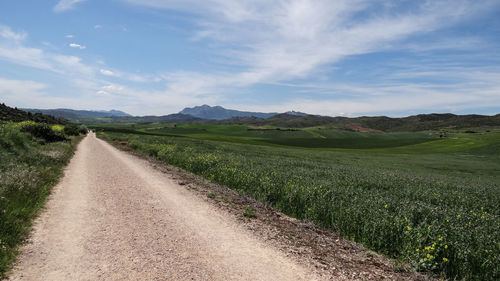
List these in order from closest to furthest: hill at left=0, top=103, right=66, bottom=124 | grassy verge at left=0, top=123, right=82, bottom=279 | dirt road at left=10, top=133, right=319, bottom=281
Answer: dirt road at left=10, top=133, right=319, bottom=281 → grassy verge at left=0, top=123, right=82, bottom=279 → hill at left=0, top=103, right=66, bottom=124

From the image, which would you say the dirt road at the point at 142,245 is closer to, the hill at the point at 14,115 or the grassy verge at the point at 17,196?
the grassy verge at the point at 17,196

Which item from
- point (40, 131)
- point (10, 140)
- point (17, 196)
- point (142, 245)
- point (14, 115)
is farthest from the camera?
point (14, 115)

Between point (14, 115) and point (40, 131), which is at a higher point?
point (14, 115)

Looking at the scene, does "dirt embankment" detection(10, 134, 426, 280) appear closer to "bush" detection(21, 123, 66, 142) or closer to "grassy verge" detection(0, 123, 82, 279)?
"grassy verge" detection(0, 123, 82, 279)

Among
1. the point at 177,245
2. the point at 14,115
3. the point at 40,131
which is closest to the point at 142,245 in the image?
the point at 177,245

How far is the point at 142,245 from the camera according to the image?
7.40 metres

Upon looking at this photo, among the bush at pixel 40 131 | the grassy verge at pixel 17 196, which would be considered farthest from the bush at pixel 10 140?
the bush at pixel 40 131

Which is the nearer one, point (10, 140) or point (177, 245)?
point (177, 245)

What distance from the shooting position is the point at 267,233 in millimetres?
9055

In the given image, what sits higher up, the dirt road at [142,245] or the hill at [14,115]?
the hill at [14,115]

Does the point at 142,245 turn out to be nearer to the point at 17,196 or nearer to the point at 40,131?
the point at 17,196

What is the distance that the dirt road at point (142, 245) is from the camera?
6.02m

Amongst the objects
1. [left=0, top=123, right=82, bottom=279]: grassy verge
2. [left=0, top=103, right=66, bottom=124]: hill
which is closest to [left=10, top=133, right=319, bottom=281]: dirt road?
[left=0, top=123, right=82, bottom=279]: grassy verge

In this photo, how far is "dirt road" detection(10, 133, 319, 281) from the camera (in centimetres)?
602
